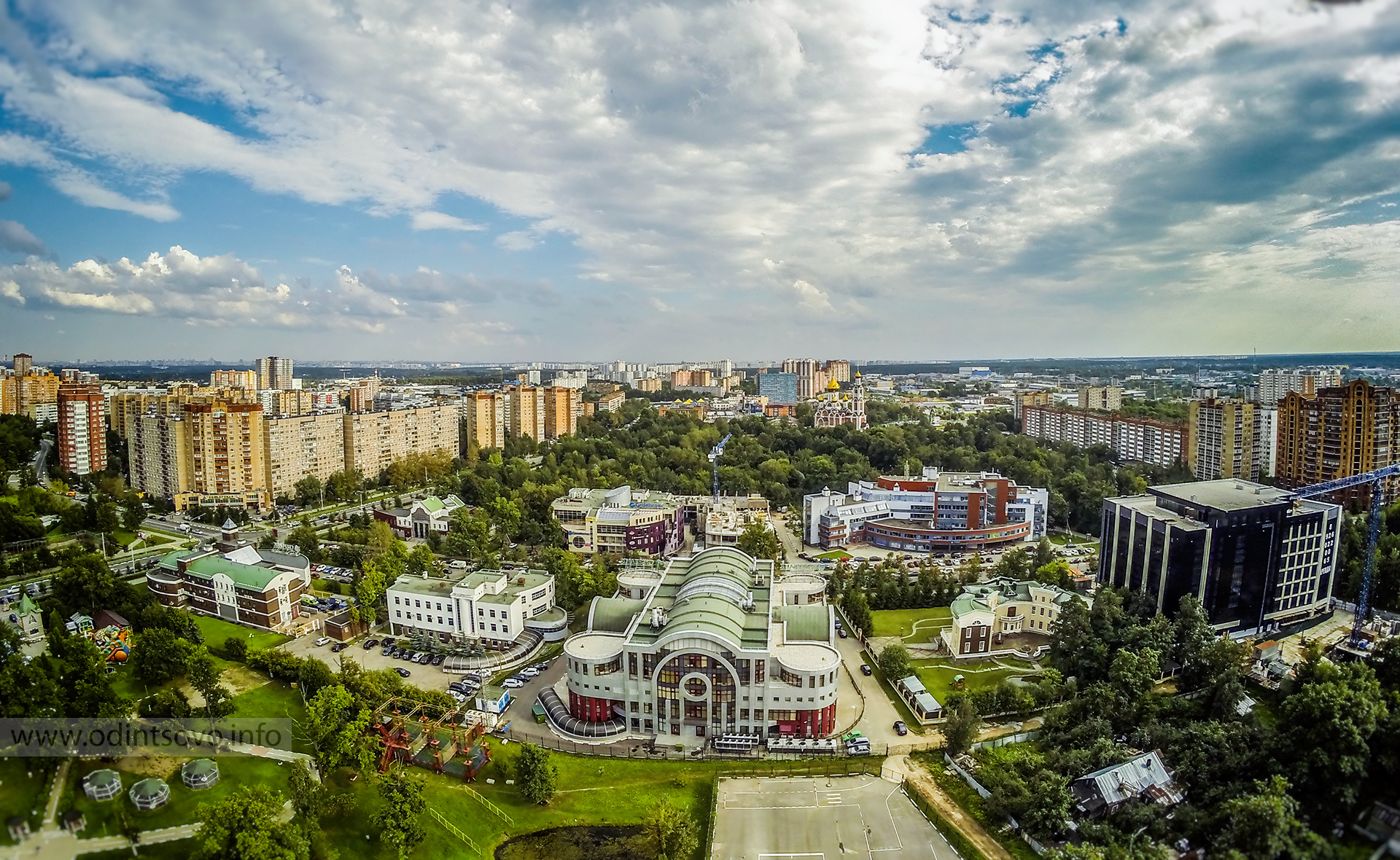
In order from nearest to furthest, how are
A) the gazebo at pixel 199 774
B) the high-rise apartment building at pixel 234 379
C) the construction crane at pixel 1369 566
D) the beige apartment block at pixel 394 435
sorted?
the gazebo at pixel 199 774, the construction crane at pixel 1369 566, the beige apartment block at pixel 394 435, the high-rise apartment building at pixel 234 379

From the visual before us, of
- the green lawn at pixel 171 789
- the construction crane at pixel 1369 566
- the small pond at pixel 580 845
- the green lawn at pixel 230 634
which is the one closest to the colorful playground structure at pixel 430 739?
the green lawn at pixel 171 789

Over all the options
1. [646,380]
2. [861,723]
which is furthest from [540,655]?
[646,380]

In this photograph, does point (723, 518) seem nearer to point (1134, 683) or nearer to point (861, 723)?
point (861, 723)

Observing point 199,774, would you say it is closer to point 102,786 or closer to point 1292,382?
point 102,786

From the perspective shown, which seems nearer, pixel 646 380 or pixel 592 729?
pixel 592 729

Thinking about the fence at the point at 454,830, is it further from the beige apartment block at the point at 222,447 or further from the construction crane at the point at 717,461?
the beige apartment block at the point at 222,447

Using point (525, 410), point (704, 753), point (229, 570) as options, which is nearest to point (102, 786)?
point (704, 753)

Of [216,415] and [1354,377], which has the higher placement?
[1354,377]
